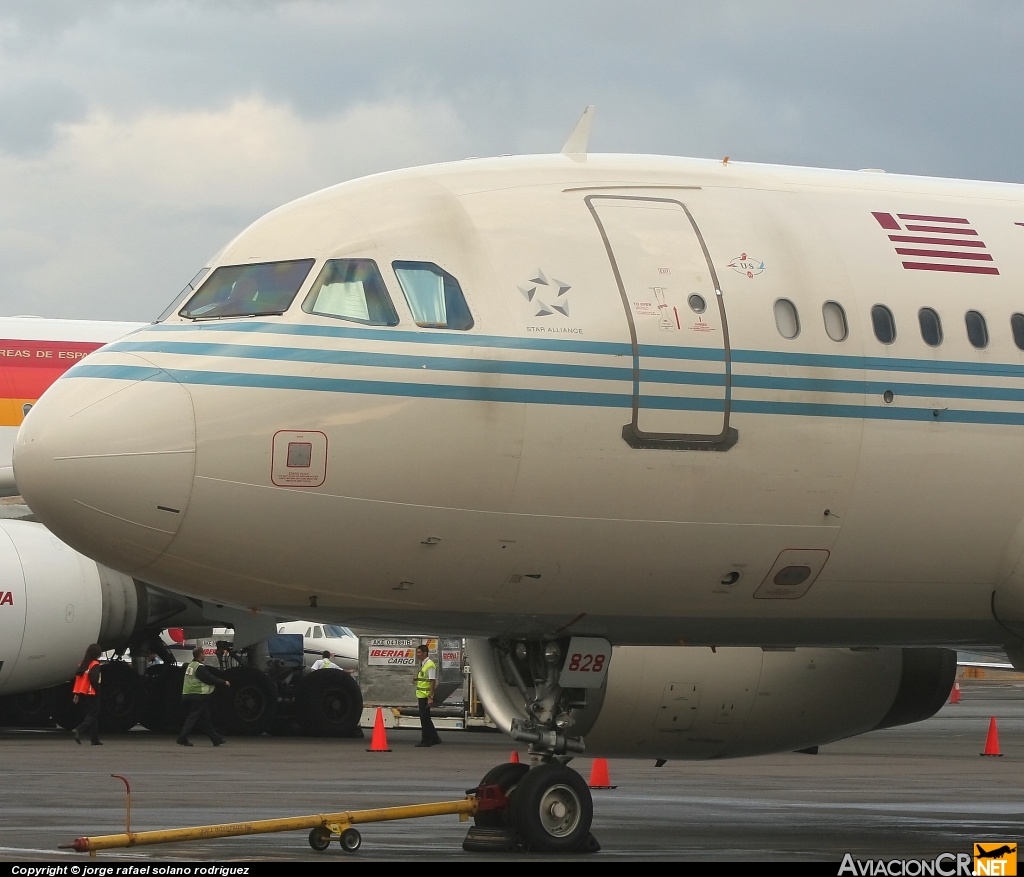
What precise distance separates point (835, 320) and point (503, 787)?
177 inches

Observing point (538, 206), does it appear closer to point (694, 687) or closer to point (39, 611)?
point (694, 687)

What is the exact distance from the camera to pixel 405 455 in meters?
11.9

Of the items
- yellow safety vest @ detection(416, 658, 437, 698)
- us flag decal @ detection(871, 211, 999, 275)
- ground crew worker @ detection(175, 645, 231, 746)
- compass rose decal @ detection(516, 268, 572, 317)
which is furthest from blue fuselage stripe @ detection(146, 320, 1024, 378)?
yellow safety vest @ detection(416, 658, 437, 698)

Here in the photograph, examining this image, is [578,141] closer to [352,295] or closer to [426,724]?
[352,295]

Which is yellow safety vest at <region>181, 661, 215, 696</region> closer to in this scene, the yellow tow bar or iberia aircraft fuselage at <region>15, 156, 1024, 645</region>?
the yellow tow bar

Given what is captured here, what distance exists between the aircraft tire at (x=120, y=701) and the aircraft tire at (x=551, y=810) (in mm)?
20234

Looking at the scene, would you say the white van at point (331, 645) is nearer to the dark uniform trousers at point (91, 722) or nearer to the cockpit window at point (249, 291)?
the dark uniform trousers at point (91, 722)

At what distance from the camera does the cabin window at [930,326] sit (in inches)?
524

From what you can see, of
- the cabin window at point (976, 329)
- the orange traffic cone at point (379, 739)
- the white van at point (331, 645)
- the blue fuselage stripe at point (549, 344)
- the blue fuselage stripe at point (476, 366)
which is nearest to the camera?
the blue fuselage stripe at point (476, 366)

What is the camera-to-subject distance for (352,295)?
487 inches

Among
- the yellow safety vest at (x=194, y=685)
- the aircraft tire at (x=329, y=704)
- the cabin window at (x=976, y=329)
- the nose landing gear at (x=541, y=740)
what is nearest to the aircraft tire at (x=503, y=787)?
the nose landing gear at (x=541, y=740)

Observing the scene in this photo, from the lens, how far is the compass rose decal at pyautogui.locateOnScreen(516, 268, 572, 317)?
40.7 ft

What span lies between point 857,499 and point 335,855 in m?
4.89

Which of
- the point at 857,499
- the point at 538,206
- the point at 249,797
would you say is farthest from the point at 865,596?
the point at 249,797
